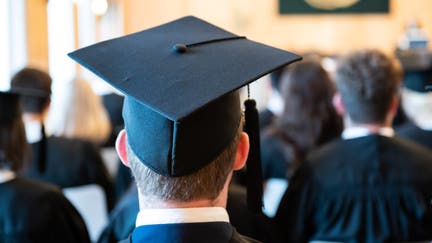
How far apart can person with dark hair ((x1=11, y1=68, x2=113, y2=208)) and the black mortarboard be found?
236mm

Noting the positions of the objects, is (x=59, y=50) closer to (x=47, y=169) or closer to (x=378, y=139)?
(x=47, y=169)

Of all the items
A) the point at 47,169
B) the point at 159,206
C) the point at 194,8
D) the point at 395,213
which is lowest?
the point at 194,8

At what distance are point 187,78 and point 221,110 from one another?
0.14 m

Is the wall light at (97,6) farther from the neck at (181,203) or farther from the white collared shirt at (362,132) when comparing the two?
the neck at (181,203)

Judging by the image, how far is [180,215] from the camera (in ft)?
4.95

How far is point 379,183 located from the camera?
2803 mm

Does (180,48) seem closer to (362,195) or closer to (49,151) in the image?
(362,195)

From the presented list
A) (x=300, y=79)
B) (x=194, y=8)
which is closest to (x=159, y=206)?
(x=300, y=79)

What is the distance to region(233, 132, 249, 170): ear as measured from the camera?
170 centimetres

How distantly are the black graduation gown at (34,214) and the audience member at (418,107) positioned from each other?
5.47 feet

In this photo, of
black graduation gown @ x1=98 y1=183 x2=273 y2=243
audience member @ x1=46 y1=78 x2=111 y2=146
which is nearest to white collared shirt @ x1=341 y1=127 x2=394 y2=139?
black graduation gown @ x1=98 y1=183 x2=273 y2=243

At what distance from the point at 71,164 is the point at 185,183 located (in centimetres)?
243

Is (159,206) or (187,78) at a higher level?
(187,78)

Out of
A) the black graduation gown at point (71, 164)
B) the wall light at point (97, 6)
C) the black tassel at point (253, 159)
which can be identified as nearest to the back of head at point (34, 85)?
the black graduation gown at point (71, 164)
